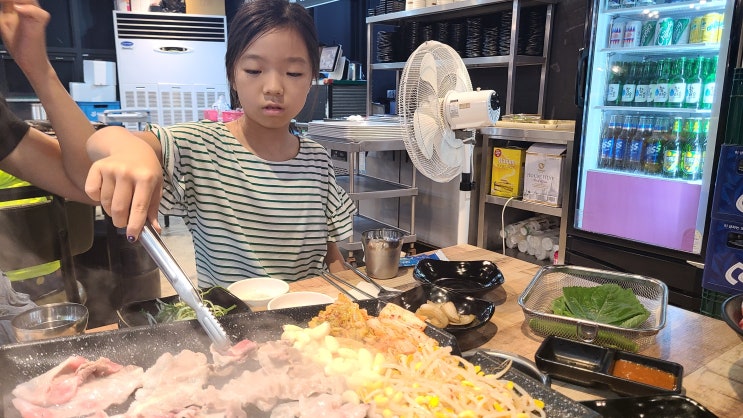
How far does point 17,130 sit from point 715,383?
80.5 inches

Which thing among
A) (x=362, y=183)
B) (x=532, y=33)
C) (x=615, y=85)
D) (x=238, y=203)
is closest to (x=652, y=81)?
(x=615, y=85)

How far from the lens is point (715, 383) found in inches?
46.6

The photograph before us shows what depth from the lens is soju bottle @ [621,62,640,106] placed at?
354 cm

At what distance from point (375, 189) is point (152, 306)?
2.63 m

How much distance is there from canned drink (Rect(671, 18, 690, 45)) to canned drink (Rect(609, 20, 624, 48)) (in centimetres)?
31

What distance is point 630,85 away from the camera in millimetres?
3541

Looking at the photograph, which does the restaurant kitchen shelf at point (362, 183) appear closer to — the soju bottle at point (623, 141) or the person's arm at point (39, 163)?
the soju bottle at point (623, 141)

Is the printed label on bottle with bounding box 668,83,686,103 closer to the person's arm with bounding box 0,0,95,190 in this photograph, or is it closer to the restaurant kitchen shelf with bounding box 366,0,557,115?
the restaurant kitchen shelf with bounding box 366,0,557,115

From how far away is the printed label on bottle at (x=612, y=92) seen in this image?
364 centimetres

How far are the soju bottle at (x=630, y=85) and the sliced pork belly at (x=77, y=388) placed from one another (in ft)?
11.7

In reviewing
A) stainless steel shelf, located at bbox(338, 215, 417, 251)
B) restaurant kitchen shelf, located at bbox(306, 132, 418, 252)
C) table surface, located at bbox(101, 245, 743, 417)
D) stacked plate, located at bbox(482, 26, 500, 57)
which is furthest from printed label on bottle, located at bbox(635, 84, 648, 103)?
table surface, located at bbox(101, 245, 743, 417)

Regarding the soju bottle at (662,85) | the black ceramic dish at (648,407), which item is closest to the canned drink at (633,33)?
the soju bottle at (662,85)

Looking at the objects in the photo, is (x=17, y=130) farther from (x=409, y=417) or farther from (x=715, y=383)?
(x=715, y=383)

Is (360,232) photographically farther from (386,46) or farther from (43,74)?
(43,74)
